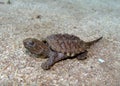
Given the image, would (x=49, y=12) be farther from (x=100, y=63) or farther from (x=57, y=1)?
(x=100, y=63)

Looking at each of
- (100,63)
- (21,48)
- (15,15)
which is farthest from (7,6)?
(100,63)

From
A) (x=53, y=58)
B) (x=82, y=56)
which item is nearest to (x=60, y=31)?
(x=82, y=56)

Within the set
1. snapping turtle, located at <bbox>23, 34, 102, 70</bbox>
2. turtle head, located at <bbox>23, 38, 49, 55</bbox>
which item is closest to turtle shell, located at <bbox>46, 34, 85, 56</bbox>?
snapping turtle, located at <bbox>23, 34, 102, 70</bbox>

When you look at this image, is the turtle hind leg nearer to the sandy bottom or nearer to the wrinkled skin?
the sandy bottom

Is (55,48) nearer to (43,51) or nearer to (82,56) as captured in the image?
(43,51)

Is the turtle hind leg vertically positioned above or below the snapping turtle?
below
